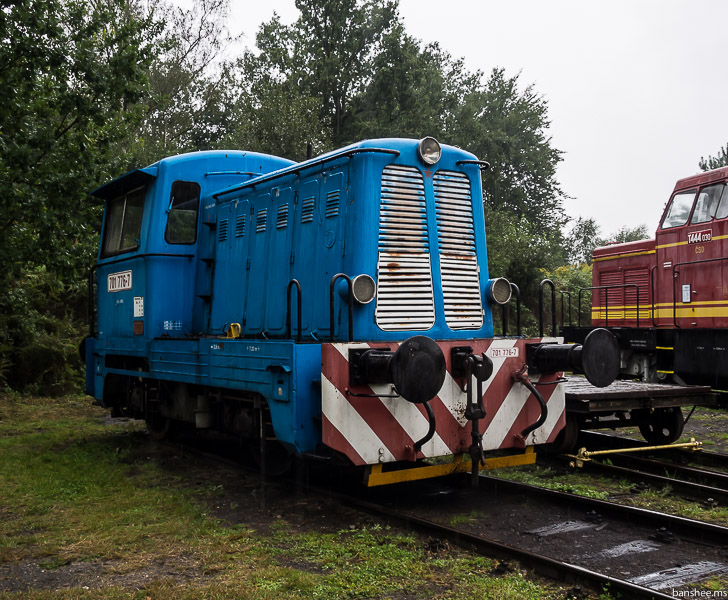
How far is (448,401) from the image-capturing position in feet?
16.8

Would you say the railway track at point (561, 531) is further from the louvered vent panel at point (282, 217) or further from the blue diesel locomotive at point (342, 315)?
the louvered vent panel at point (282, 217)

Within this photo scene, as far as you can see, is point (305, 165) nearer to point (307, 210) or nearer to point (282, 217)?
point (307, 210)

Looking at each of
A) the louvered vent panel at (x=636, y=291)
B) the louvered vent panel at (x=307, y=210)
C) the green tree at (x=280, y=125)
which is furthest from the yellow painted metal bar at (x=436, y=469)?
the green tree at (x=280, y=125)

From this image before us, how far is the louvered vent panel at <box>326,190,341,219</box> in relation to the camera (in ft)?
18.5

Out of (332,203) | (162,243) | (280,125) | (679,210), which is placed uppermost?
(280,125)

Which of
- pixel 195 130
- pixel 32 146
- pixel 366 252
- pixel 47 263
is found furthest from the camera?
pixel 195 130

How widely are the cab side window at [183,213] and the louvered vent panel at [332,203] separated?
7.99 ft

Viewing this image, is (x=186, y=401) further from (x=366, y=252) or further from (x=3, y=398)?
(x=3, y=398)

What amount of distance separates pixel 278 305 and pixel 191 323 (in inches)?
72.1

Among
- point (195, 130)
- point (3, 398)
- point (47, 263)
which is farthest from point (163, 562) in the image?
point (195, 130)

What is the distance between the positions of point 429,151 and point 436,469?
104 inches

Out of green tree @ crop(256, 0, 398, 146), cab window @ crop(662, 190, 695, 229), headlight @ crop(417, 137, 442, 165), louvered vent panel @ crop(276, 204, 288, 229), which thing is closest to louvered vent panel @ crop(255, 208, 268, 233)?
louvered vent panel @ crop(276, 204, 288, 229)

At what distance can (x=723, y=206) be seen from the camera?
1031 centimetres

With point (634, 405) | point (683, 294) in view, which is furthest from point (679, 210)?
point (634, 405)
